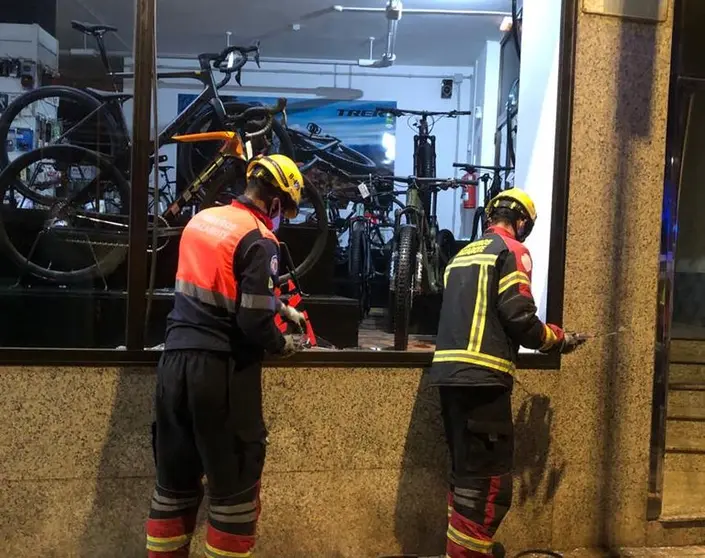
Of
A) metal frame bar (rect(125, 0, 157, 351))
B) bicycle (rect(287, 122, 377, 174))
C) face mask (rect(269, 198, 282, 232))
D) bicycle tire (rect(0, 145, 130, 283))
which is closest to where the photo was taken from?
face mask (rect(269, 198, 282, 232))

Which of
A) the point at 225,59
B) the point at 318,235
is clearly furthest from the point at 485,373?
the point at 225,59

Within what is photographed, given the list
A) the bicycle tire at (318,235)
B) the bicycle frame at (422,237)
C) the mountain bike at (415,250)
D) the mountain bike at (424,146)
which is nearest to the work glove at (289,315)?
the mountain bike at (415,250)

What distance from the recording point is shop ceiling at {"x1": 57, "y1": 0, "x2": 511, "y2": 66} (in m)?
6.87

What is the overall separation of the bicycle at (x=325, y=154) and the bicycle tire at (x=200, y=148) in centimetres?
135

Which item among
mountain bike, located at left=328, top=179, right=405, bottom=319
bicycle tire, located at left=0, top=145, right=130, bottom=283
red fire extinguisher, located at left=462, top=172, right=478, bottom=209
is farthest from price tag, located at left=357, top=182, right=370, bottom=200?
bicycle tire, located at left=0, top=145, right=130, bottom=283

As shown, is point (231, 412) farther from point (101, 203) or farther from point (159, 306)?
point (101, 203)

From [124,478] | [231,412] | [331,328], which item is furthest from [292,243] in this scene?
[231,412]

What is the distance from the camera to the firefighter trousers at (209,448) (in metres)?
2.62

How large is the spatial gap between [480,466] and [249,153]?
9.34 ft

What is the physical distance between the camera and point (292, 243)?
5.08m

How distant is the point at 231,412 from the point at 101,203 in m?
2.70

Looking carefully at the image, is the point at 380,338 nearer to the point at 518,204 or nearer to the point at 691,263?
the point at 518,204

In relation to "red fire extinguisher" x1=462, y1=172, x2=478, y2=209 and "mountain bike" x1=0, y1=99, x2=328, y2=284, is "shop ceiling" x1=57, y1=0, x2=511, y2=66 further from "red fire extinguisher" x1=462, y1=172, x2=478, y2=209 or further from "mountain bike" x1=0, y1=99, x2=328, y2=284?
"red fire extinguisher" x1=462, y1=172, x2=478, y2=209

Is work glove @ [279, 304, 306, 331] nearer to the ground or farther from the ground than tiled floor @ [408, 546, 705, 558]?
farther from the ground
